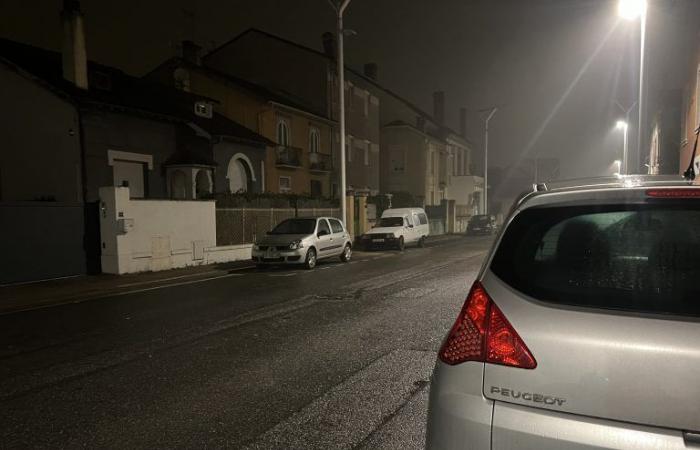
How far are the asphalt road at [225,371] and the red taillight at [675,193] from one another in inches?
91.7

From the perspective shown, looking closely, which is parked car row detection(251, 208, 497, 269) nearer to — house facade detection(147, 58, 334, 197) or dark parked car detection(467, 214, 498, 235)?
house facade detection(147, 58, 334, 197)

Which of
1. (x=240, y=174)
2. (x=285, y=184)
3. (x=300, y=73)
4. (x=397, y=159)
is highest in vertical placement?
(x=300, y=73)

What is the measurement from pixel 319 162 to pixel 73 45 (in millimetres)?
16227

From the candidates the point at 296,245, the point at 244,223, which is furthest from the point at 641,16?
the point at 244,223

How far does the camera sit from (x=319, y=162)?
32125 mm

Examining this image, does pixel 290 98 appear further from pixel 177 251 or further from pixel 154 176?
pixel 177 251

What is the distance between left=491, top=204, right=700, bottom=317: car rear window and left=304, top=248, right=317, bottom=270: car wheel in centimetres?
1250

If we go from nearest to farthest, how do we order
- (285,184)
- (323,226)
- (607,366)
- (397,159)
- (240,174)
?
(607,366)
(323,226)
(240,174)
(285,184)
(397,159)

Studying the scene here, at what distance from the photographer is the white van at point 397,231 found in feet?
71.3

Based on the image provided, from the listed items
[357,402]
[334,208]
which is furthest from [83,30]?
[357,402]

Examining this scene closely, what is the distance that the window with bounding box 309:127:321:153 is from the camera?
105 ft

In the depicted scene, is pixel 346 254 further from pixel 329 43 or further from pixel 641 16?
pixel 329 43

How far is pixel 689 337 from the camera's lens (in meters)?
1.67

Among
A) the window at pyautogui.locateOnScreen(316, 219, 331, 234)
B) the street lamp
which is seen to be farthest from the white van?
the street lamp
